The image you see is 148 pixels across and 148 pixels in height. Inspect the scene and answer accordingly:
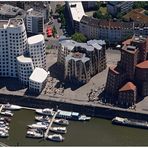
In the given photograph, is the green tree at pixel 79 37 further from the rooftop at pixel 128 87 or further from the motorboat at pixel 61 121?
the motorboat at pixel 61 121

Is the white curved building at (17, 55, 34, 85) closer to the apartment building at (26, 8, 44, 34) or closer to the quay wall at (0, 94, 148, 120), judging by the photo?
the quay wall at (0, 94, 148, 120)

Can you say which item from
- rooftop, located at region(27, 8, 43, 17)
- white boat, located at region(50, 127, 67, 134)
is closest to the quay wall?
white boat, located at region(50, 127, 67, 134)

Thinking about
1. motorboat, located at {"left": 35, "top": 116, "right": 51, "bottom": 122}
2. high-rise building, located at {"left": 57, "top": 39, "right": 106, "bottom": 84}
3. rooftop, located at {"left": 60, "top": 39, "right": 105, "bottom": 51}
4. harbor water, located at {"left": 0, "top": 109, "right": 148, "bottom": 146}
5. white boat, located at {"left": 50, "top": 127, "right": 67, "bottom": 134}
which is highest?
rooftop, located at {"left": 60, "top": 39, "right": 105, "bottom": 51}

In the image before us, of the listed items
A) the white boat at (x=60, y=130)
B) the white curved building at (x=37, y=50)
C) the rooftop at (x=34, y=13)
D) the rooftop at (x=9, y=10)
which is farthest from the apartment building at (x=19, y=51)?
the rooftop at (x=9, y=10)

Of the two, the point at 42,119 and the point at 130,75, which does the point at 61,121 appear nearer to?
the point at 42,119

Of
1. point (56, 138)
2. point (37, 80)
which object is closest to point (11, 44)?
point (37, 80)
